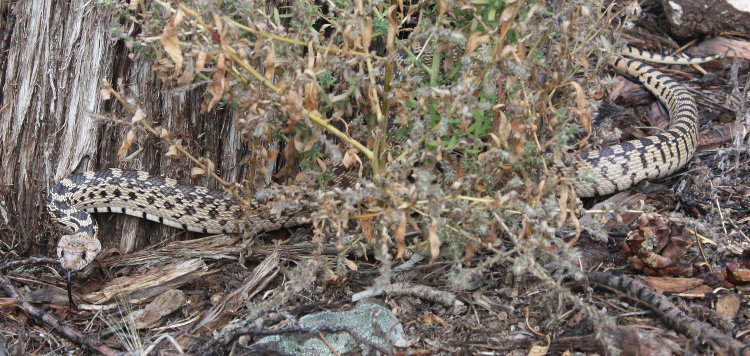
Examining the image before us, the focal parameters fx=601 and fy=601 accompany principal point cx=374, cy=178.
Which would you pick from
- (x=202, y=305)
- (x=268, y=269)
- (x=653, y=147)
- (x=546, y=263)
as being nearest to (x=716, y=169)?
(x=653, y=147)

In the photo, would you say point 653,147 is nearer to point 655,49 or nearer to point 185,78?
point 655,49

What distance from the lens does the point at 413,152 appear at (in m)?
3.05

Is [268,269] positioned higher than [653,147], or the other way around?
[653,147]

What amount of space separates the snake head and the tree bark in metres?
0.47

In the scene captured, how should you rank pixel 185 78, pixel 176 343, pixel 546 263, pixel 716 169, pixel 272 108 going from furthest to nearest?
pixel 716 169, pixel 546 263, pixel 176 343, pixel 272 108, pixel 185 78

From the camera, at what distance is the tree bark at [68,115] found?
4.38 m

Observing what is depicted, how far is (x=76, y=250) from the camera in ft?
14.0

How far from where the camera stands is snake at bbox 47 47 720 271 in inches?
182

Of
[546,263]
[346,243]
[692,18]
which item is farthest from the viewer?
[692,18]

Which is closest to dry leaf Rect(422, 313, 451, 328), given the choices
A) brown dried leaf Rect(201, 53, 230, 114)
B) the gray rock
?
the gray rock

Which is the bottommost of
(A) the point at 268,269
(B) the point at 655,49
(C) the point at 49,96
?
(A) the point at 268,269

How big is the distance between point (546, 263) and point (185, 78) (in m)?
2.44

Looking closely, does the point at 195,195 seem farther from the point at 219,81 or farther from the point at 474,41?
the point at 474,41

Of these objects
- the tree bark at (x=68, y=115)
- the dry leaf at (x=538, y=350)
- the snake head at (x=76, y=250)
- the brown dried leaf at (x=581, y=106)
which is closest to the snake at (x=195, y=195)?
the snake head at (x=76, y=250)
